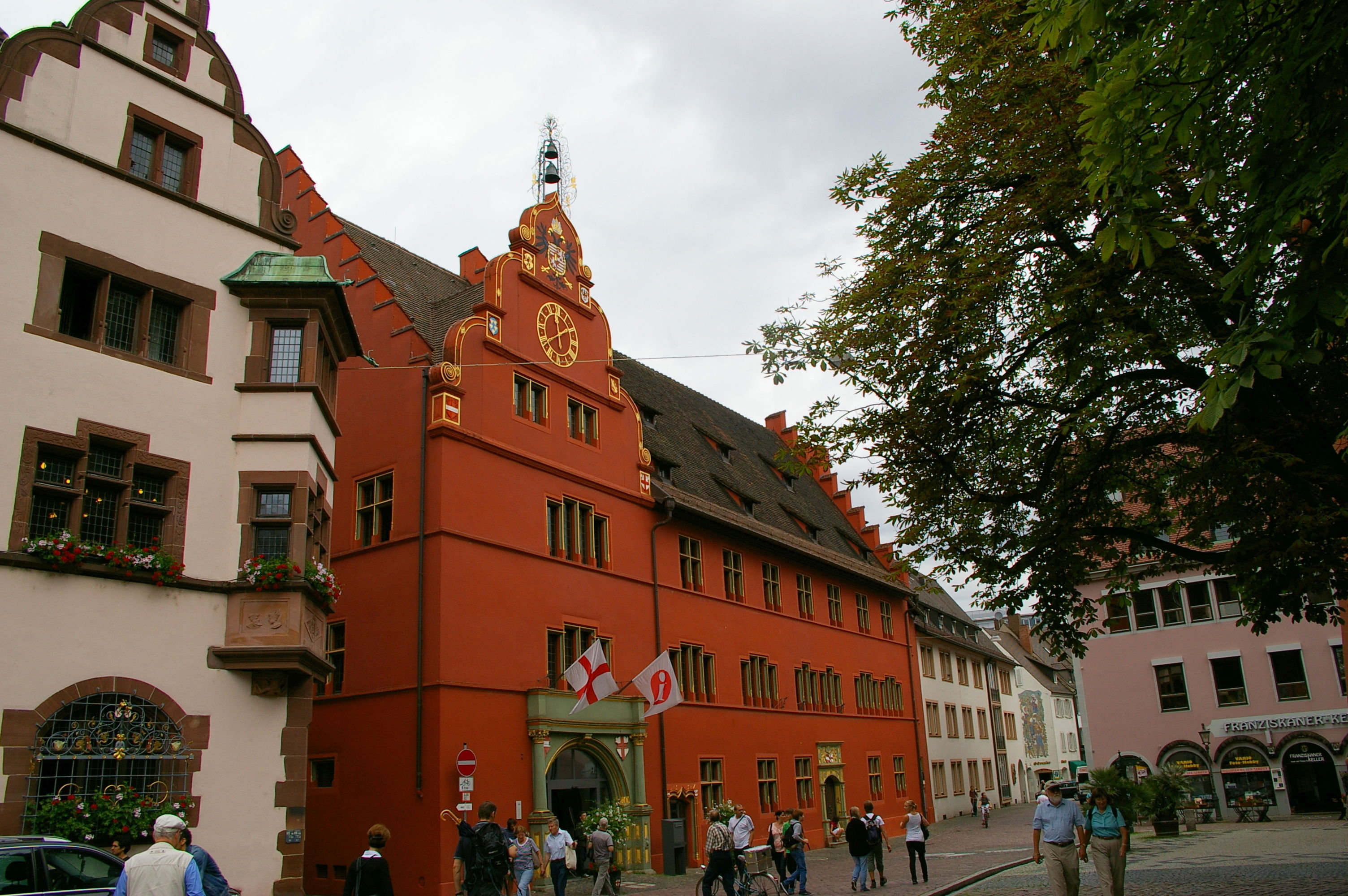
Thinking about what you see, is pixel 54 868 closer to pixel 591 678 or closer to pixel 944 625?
pixel 591 678

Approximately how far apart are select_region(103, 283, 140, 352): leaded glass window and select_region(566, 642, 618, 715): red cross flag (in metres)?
9.80

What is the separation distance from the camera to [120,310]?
1486 cm

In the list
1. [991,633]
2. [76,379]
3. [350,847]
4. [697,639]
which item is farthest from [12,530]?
[991,633]

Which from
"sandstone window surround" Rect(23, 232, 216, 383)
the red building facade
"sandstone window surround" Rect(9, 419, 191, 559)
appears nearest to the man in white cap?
"sandstone window surround" Rect(9, 419, 191, 559)

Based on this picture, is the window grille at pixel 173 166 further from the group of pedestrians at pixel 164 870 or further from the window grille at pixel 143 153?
the group of pedestrians at pixel 164 870

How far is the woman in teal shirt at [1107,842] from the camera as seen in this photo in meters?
12.3

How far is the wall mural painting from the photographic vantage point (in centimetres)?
6591

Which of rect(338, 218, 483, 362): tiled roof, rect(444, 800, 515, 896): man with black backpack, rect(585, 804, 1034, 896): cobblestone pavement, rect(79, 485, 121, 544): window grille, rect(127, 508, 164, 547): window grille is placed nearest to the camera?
rect(444, 800, 515, 896): man with black backpack

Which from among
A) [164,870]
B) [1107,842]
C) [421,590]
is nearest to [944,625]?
[421,590]

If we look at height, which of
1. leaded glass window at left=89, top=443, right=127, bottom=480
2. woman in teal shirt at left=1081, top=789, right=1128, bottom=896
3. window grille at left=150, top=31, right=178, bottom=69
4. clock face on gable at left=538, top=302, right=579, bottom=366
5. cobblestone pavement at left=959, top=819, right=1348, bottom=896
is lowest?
cobblestone pavement at left=959, top=819, right=1348, bottom=896

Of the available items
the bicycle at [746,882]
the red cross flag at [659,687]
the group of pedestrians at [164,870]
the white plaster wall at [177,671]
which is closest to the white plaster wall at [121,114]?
the white plaster wall at [177,671]

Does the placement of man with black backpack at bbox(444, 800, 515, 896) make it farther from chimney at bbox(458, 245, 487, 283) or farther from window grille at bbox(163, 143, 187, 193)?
chimney at bbox(458, 245, 487, 283)

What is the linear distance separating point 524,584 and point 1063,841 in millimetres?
13262

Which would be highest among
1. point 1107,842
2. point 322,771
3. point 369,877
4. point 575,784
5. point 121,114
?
point 121,114
